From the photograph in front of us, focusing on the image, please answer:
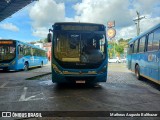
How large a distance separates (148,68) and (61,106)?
24.6 ft

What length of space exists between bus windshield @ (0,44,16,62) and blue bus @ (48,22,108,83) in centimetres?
1089

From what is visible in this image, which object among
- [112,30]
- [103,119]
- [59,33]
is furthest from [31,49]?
[112,30]

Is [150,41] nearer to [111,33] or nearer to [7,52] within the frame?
[7,52]

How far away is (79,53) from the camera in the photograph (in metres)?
11.6

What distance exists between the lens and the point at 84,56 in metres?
11.5

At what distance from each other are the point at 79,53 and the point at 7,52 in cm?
1229

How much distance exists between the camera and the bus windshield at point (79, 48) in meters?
11.5

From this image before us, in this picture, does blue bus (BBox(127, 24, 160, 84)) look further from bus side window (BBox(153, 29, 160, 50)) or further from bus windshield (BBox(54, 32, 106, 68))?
bus windshield (BBox(54, 32, 106, 68))

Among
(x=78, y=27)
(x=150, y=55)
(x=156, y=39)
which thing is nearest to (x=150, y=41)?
(x=150, y=55)

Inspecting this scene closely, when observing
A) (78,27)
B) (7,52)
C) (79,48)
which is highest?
(78,27)

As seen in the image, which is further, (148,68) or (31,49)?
(31,49)

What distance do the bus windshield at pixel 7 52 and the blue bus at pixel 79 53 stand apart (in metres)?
10.9

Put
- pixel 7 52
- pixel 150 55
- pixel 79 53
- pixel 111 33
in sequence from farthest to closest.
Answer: pixel 111 33, pixel 7 52, pixel 150 55, pixel 79 53

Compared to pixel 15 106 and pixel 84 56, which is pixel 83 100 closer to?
pixel 15 106
